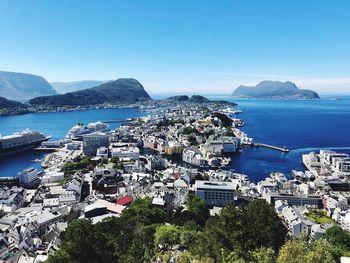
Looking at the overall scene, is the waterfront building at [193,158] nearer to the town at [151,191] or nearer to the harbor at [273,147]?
the town at [151,191]

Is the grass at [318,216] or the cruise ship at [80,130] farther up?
the cruise ship at [80,130]

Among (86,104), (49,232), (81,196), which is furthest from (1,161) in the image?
(86,104)

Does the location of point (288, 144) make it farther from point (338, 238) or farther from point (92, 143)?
point (338, 238)

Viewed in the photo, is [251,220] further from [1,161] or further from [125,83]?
[125,83]

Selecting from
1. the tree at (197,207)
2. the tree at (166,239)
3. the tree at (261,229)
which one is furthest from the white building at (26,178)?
the tree at (261,229)

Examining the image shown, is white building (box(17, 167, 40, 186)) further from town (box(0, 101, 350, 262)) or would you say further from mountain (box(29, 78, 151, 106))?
mountain (box(29, 78, 151, 106))
